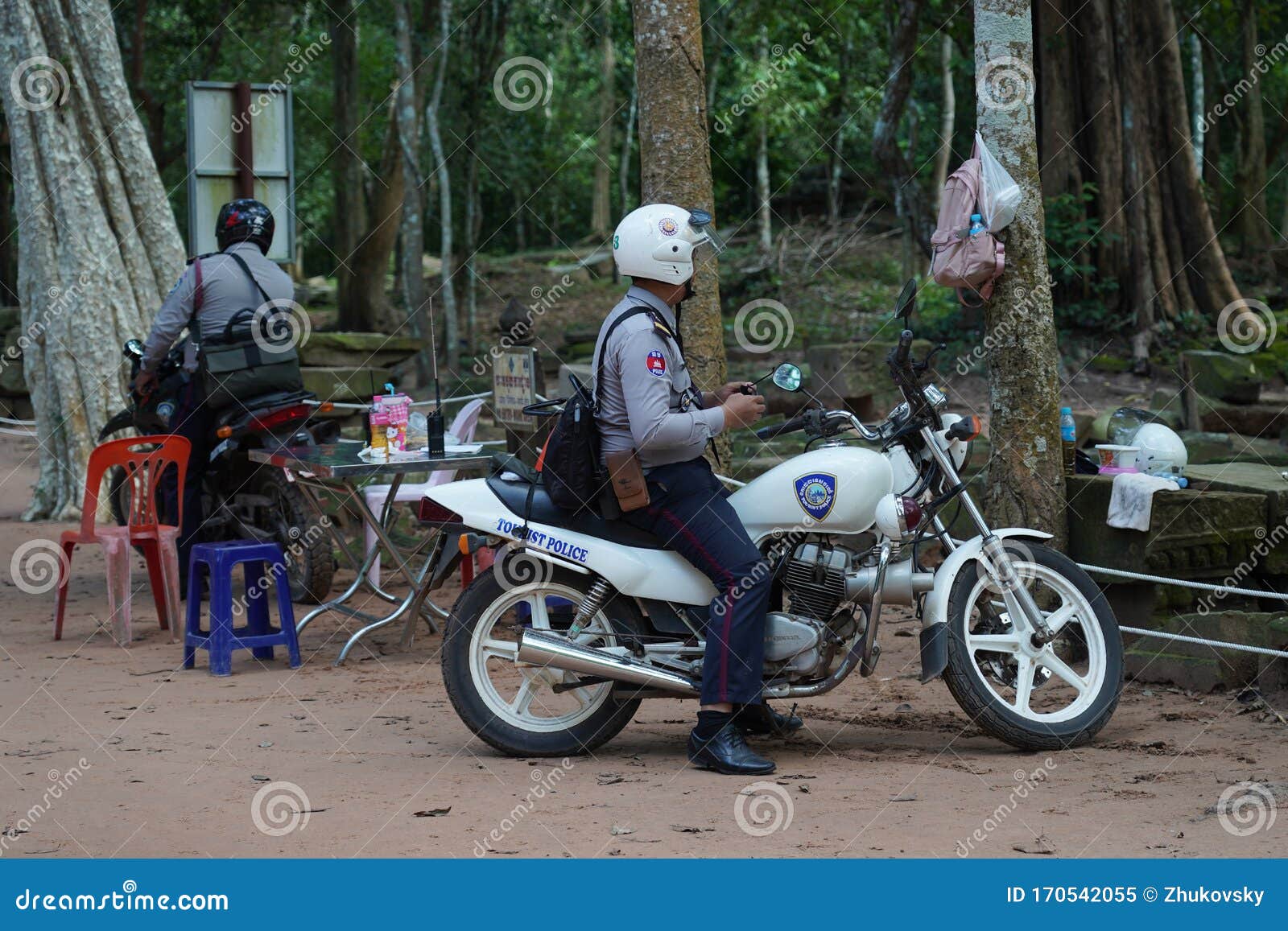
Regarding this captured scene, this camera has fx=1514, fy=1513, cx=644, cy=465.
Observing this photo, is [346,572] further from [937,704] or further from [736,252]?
[736,252]

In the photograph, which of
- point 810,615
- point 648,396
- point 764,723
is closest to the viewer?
point 648,396

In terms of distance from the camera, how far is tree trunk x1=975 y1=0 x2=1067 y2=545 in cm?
600

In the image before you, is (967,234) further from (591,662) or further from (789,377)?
(591,662)

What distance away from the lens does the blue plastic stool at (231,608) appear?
6.45 m

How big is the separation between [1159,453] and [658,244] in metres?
2.51

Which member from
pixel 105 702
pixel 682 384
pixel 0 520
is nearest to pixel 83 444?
Answer: pixel 0 520

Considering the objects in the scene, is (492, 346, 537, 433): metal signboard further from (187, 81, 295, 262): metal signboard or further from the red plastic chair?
(187, 81, 295, 262): metal signboard

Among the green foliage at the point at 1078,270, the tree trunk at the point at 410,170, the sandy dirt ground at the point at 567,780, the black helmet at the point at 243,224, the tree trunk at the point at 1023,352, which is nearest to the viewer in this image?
the sandy dirt ground at the point at 567,780

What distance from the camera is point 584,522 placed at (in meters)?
4.81

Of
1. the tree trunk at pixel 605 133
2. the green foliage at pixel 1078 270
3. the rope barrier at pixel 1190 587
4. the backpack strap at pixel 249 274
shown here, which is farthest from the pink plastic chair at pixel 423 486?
the tree trunk at pixel 605 133

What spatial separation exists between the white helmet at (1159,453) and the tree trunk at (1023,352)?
33cm

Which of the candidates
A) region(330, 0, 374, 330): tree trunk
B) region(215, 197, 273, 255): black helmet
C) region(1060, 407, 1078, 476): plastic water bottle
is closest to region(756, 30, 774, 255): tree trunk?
region(330, 0, 374, 330): tree trunk

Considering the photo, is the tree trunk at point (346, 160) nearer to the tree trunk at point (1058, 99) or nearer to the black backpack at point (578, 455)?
the tree trunk at point (1058, 99)

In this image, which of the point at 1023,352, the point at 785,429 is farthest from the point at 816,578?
the point at 1023,352
